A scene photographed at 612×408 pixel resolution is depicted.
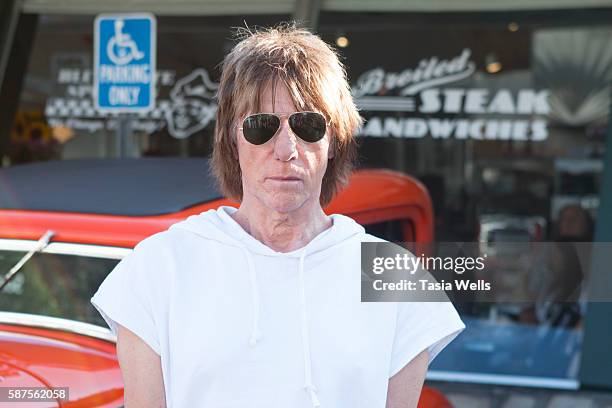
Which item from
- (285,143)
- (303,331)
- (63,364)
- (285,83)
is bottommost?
(63,364)

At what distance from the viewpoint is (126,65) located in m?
4.67

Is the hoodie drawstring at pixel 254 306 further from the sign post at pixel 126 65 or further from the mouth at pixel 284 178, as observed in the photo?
the sign post at pixel 126 65

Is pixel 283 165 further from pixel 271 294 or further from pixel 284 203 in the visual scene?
pixel 271 294

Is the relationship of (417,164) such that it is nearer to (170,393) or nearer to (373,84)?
(373,84)

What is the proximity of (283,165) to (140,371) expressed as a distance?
0.48 meters

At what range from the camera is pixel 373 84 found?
688cm

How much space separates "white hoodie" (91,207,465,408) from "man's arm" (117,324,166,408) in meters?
0.02

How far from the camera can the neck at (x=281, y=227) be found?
1.93 meters

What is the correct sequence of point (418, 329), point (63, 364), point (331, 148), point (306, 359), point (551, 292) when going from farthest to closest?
point (551, 292)
point (63, 364)
point (331, 148)
point (418, 329)
point (306, 359)

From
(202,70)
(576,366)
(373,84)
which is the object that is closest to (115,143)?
(202,70)

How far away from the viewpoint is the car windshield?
2.81 m

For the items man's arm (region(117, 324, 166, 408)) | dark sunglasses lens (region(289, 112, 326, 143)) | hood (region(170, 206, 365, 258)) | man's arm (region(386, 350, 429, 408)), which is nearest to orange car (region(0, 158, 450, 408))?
man's arm (region(117, 324, 166, 408))

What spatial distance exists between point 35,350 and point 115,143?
481 centimetres

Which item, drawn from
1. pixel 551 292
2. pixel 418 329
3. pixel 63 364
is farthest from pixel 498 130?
pixel 418 329
